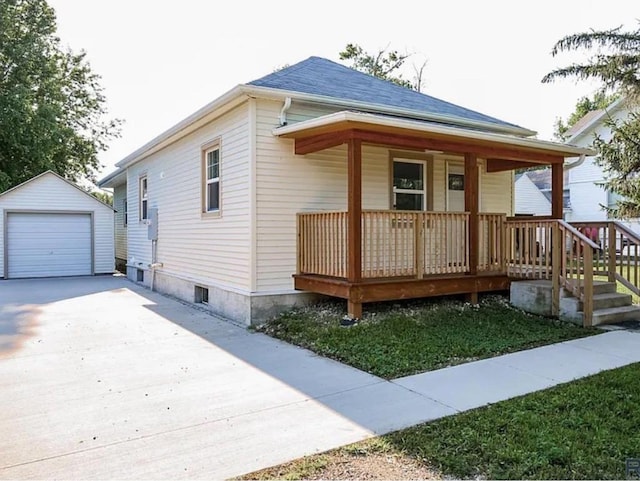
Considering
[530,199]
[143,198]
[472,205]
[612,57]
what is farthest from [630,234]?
[530,199]

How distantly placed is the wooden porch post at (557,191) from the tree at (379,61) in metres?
22.7

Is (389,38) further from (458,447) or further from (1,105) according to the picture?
(458,447)

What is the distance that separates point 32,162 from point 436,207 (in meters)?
19.8

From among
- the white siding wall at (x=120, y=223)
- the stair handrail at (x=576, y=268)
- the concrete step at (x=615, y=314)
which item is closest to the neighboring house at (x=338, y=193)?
the stair handrail at (x=576, y=268)

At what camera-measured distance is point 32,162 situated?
21984 millimetres

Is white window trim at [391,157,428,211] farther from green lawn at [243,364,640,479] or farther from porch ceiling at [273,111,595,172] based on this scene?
green lawn at [243,364,640,479]

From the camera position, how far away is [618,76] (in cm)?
1168

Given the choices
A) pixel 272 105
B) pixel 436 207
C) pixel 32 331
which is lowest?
pixel 32 331

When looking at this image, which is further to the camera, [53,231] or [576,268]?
[53,231]

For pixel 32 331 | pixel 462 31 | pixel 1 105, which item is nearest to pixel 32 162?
pixel 1 105

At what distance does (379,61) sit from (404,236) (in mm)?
25571

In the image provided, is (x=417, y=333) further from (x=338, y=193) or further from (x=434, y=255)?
(x=338, y=193)

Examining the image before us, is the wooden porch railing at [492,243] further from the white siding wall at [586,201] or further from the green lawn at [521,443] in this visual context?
the white siding wall at [586,201]

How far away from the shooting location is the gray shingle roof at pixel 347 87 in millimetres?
8656
